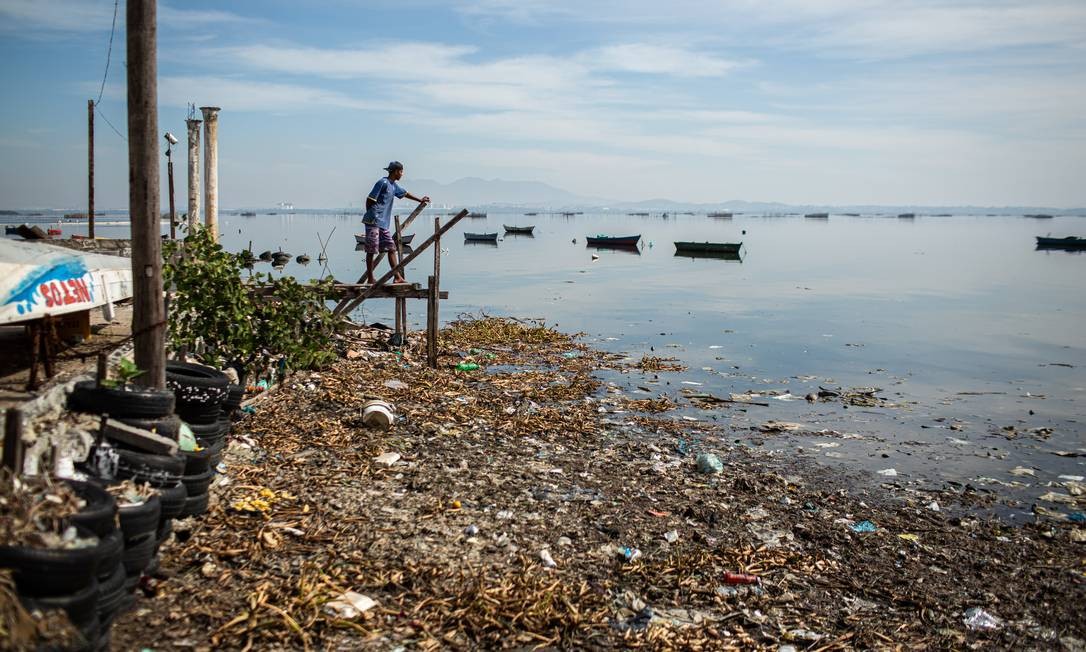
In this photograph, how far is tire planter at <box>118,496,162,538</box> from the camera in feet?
13.9

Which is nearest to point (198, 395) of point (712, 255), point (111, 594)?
point (111, 594)

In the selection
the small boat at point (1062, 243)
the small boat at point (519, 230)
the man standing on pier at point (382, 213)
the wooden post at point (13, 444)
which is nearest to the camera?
the wooden post at point (13, 444)

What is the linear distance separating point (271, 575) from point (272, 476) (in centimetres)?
189

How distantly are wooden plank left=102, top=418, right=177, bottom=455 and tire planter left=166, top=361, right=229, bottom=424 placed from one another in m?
1.05

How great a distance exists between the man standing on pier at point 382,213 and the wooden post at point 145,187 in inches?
260

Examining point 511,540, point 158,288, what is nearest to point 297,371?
point 158,288

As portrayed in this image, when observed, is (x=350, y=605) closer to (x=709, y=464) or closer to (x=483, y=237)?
(x=709, y=464)

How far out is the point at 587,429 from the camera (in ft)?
30.8

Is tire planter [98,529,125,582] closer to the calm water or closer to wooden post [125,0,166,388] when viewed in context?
wooden post [125,0,166,388]

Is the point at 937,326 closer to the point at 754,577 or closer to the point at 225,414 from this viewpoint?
the point at 754,577

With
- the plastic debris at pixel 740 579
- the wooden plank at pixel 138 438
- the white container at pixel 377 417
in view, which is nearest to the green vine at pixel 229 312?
the white container at pixel 377 417

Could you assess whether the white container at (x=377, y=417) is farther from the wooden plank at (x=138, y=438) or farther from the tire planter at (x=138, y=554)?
the tire planter at (x=138, y=554)

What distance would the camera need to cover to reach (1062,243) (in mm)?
63969

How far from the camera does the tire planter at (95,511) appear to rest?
3.70 meters
